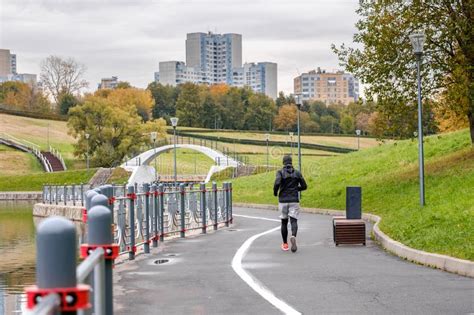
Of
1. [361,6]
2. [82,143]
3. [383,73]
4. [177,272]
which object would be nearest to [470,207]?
[177,272]

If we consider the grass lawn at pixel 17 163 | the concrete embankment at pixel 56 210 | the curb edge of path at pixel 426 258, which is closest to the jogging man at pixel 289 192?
the curb edge of path at pixel 426 258

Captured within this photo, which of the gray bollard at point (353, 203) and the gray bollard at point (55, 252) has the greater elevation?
the gray bollard at point (55, 252)

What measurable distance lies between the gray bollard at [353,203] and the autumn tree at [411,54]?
39.9 feet

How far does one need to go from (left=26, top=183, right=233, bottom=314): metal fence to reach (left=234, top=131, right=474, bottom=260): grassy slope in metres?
5.27

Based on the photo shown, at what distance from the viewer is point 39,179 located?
84188 mm

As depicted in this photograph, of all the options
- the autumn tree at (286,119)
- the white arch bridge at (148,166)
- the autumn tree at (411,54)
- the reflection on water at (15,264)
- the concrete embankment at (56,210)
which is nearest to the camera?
the reflection on water at (15,264)

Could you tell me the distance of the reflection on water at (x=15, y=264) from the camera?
12891 millimetres

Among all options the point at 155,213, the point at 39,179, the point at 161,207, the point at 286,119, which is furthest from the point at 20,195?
the point at 286,119

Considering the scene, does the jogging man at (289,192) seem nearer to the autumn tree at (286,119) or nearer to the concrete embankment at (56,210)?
the concrete embankment at (56,210)

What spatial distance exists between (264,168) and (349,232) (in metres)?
63.0

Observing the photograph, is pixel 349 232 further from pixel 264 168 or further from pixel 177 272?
pixel 264 168

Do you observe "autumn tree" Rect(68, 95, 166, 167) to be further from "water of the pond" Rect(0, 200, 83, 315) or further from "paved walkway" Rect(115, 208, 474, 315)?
"paved walkway" Rect(115, 208, 474, 315)

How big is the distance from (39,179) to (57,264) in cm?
8320

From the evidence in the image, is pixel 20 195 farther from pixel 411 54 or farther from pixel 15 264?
pixel 15 264
